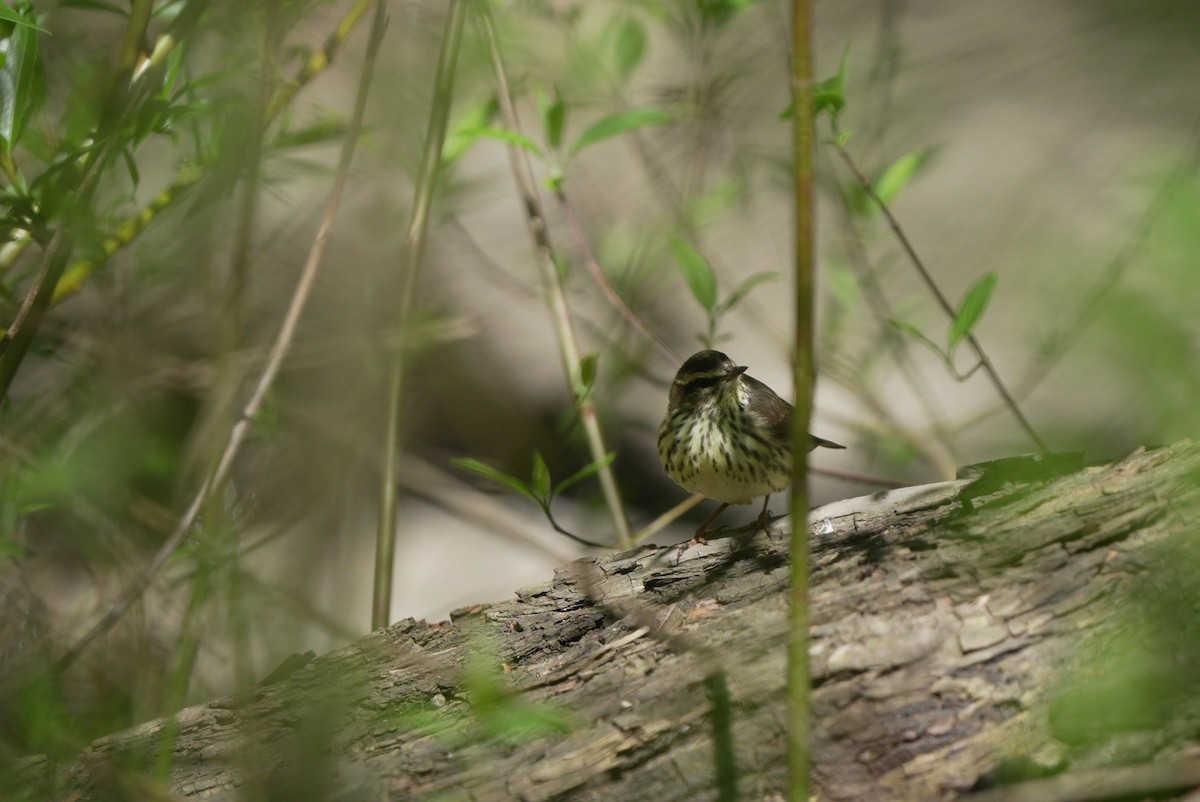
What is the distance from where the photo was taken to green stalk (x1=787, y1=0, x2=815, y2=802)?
97cm

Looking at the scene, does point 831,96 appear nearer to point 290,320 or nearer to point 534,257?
point 290,320

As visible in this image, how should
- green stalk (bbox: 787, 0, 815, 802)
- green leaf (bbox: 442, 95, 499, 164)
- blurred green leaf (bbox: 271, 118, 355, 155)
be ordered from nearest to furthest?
green stalk (bbox: 787, 0, 815, 802) → blurred green leaf (bbox: 271, 118, 355, 155) → green leaf (bbox: 442, 95, 499, 164)

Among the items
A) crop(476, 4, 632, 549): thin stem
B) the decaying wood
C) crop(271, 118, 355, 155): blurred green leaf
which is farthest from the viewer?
crop(476, 4, 632, 549): thin stem

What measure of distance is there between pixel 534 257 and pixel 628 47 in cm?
76

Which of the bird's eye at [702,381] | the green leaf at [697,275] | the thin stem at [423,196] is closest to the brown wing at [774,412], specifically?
the bird's eye at [702,381]

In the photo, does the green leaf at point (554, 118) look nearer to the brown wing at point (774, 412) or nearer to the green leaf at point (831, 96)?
the green leaf at point (831, 96)

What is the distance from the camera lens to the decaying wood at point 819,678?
143 cm

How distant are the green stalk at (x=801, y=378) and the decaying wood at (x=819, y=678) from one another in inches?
8.3

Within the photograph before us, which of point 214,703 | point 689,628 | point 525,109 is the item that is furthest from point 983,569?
point 525,109

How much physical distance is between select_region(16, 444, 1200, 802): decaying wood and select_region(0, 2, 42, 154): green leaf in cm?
105

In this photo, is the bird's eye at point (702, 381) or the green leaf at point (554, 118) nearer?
the green leaf at point (554, 118)

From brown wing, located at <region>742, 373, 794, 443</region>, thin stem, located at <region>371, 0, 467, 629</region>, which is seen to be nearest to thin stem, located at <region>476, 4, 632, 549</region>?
brown wing, located at <region>742, 373, 794, 443</region>

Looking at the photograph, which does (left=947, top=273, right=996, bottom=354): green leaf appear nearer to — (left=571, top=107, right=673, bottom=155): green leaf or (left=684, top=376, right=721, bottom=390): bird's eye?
(left=571, top=107, right=673, bottom=155): green leaf

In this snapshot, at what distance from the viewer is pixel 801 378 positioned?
1.00 metres
